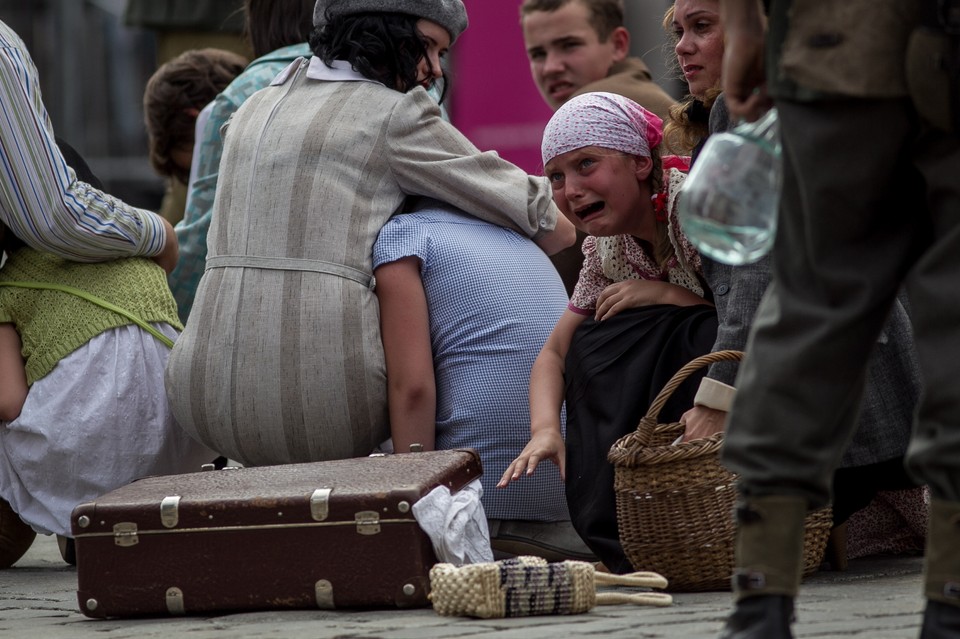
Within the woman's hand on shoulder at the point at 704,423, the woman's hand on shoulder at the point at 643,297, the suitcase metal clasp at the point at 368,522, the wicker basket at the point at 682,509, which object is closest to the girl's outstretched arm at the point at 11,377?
the suitcase metal clasp at the point at 368,522

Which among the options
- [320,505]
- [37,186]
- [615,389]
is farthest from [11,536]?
[615,389]

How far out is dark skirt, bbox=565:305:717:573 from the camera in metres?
3.67

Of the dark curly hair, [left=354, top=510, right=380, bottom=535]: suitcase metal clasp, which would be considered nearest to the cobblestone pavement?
[left=354, top=510, right=380, bottom=535]: suitcase metal clasp

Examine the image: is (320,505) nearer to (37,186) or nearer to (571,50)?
(37,186)

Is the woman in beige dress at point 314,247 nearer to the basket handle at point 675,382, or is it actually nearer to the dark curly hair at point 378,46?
the dark curly hair at point 378,46

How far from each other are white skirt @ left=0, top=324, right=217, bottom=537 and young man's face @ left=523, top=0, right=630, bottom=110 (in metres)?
2.02

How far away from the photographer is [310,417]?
3.95 metres

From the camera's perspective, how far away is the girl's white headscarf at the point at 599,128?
12.6 ft

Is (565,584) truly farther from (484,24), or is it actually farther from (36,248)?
(484,24)

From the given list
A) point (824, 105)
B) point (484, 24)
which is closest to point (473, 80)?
point (484, 24)

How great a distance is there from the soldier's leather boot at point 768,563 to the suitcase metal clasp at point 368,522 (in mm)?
1069

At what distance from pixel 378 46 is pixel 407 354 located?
862mm

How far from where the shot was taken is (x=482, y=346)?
405 centimetres

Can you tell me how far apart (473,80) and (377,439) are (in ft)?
20.8
